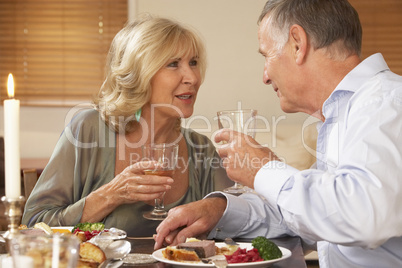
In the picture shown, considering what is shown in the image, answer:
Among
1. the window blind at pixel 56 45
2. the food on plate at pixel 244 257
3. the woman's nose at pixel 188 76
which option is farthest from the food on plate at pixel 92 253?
the window blind at pixel 56 45

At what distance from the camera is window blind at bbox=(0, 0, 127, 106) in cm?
489

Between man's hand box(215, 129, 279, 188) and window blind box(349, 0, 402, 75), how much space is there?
367cm

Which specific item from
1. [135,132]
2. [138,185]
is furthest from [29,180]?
[138,185]

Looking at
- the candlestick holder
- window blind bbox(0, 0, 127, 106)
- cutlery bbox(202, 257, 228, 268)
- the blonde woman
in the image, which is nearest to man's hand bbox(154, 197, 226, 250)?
cutlery bbox(202, 257, 228, 268)

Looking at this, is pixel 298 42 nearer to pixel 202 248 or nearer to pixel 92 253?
pixel 202 248

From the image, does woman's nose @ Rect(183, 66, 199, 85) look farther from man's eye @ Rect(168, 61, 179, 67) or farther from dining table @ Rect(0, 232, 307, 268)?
dining table @ Rect(0, 232, 307, 268)

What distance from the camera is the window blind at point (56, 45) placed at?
489 centimetres

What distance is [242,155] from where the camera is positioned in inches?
56.9

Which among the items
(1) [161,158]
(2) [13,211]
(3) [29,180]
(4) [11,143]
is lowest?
(3) [29,180]

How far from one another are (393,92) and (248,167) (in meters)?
0.40

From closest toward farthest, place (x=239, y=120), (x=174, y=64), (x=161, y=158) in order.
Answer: (x=239, y=120) → (x=161, y=158) → (x=174, y=64)

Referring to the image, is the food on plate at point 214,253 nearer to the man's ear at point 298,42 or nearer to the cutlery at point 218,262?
the cutlery at point 218,262

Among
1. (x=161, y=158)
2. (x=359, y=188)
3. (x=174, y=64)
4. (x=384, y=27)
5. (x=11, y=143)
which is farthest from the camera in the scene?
(x=384, y=27)

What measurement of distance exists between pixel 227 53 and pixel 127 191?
3.09m
